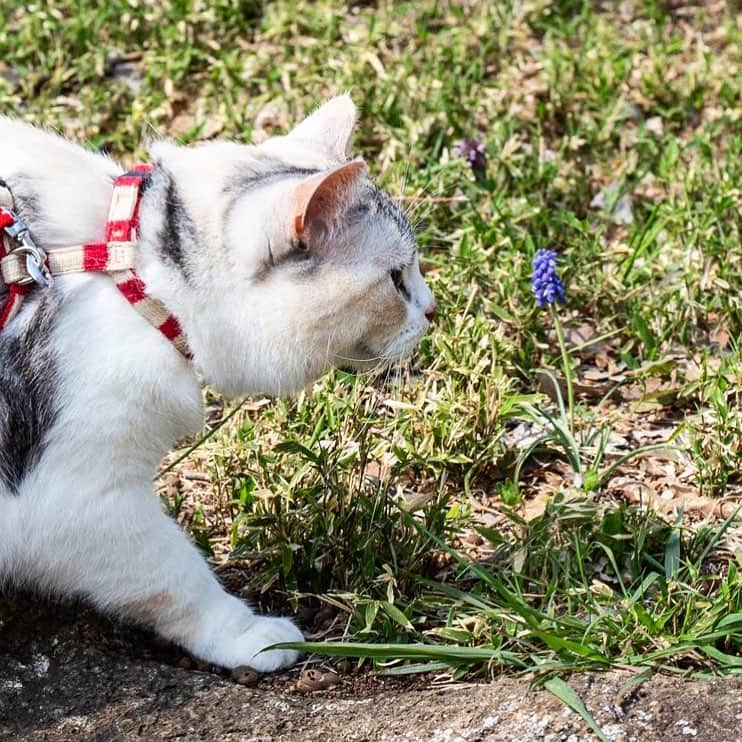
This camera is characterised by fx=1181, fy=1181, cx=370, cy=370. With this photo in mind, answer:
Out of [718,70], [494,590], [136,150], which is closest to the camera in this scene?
[494,590]

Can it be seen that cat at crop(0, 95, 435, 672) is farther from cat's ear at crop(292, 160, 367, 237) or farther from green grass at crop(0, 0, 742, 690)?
green grass at crop(0, 0, 742, 690)

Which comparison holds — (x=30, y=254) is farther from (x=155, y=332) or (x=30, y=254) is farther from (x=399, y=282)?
(x=399, y=282)

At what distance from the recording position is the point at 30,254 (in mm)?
2414

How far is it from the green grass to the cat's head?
1.53 feet

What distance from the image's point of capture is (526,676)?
8.31 ft

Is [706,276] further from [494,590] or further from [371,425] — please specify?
[494,590]

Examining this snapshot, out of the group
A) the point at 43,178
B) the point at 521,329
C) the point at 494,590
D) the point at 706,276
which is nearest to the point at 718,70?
the point at 706,276

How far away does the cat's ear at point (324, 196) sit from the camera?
2316 mm

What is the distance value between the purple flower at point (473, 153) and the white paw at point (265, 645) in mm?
2171

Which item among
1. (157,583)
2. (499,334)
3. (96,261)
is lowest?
(157,583)

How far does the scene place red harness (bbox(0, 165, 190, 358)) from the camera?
2.41 meters

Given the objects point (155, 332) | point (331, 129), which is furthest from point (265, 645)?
point (331, 129)

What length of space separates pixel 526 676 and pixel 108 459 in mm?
1002

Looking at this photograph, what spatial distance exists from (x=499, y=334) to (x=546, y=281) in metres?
0.34
